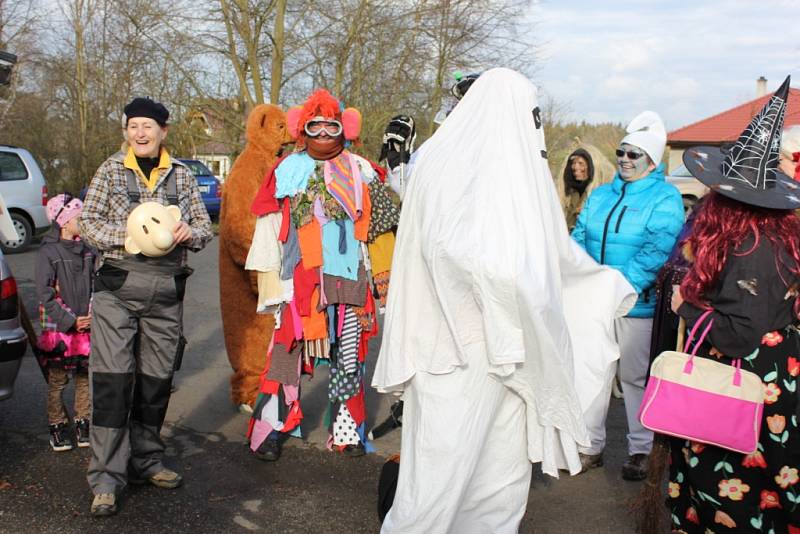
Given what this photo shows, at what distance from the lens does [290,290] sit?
4617mm

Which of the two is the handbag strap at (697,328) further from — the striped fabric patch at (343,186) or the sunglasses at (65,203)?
the sunglasses at (65,203)

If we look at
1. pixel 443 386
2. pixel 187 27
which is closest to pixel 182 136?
pixel 187 27

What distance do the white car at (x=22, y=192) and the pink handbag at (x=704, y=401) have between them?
42.1 feet

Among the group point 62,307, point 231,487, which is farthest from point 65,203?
point 231,487

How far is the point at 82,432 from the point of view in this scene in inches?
187

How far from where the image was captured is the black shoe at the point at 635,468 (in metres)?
4.56

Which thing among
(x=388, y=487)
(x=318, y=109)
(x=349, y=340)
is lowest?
(x=388, y=487)

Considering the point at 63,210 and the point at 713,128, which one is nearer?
the point at 63,210

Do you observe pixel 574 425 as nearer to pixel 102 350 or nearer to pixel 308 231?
pixel 308 231

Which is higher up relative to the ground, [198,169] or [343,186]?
[198,169]

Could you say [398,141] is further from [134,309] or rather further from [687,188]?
[687,188]

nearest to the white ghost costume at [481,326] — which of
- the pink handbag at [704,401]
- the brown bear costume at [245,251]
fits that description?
the pink handbag at [704,401]

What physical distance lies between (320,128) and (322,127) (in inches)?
0.5

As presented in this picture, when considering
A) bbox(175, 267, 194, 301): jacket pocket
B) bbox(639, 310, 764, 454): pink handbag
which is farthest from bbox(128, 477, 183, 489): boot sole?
bbox(639, 310, 764, 454): pink handbag
